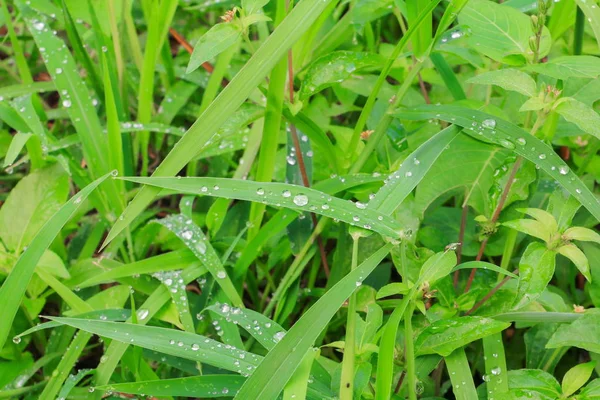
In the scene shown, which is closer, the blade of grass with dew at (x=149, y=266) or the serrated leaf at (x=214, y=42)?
the serrated leaf at (x=214, y=42)

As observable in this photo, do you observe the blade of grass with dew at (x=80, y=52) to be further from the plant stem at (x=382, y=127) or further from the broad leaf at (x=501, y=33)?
the broad leaf at (x=501, y=33)

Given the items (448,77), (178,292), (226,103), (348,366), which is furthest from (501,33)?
(178,292)

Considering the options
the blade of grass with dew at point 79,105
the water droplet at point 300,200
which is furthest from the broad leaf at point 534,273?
the blade of grass with dew at point 79,105

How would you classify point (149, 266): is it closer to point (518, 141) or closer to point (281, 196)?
point (281, 196)

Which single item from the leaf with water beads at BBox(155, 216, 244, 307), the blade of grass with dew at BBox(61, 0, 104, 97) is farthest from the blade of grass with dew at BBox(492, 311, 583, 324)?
the blade of grass with dew at BBox(61, 0, 104, 97)

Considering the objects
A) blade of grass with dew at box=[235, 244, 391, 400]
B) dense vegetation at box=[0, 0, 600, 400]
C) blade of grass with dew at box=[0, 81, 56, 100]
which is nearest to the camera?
blade of grass with dew at box=[235, 244, 391, 400]

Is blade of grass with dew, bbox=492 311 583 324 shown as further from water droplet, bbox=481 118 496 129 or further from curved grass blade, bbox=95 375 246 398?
curved grass blade, bbox=95 375 246 398

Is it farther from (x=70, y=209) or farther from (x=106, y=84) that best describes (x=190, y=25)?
(x=70, y=209)
